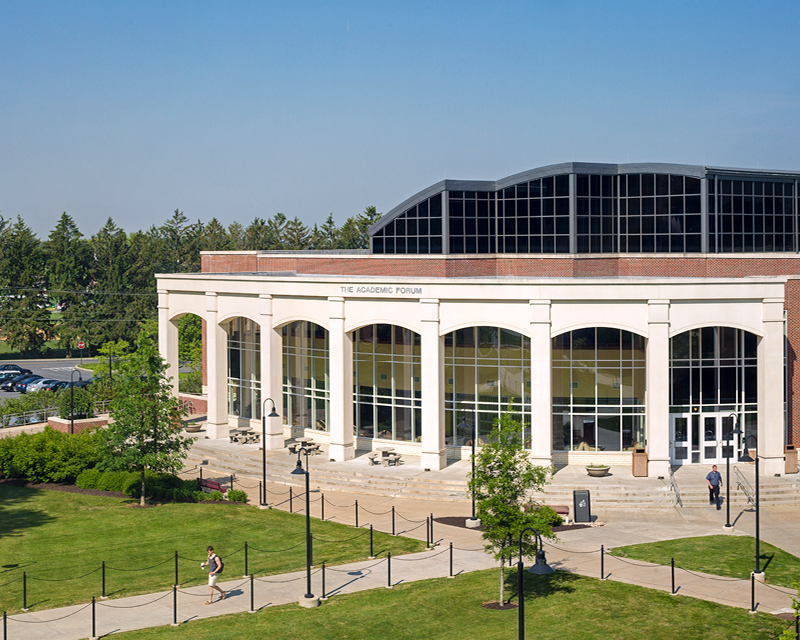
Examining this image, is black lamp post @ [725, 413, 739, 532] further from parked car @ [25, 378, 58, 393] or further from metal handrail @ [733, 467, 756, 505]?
parked car @ [25, 378, 58, 393]

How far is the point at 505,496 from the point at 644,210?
28.2m

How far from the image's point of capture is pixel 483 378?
44344 mm

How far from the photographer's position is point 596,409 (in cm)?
4309

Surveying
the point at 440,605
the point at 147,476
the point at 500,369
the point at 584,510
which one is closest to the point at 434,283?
the point at 500,369

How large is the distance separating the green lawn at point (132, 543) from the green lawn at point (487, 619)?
172 inches

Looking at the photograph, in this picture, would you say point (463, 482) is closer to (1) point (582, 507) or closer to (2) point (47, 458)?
(1) point (582, 507)

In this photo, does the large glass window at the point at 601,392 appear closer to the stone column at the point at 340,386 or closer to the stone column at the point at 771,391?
the stone column at the point at 771,391

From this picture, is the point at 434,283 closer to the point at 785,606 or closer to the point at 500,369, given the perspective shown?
the point at 500,369

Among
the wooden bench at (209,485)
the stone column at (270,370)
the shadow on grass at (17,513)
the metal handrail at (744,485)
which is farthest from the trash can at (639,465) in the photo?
the shadow on grass at (17,513)

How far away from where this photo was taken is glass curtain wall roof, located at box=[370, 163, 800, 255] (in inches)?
1957

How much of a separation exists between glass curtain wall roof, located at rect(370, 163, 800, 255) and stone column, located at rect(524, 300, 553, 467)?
425 inches

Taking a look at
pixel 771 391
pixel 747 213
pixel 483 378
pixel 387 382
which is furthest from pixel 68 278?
pixel 771 391

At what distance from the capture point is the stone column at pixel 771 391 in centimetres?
4081

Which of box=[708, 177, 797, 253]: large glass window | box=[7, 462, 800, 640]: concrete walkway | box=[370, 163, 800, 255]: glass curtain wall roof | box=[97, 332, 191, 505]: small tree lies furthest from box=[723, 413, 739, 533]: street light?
box=[97, 332, 191, 505]: small tree
